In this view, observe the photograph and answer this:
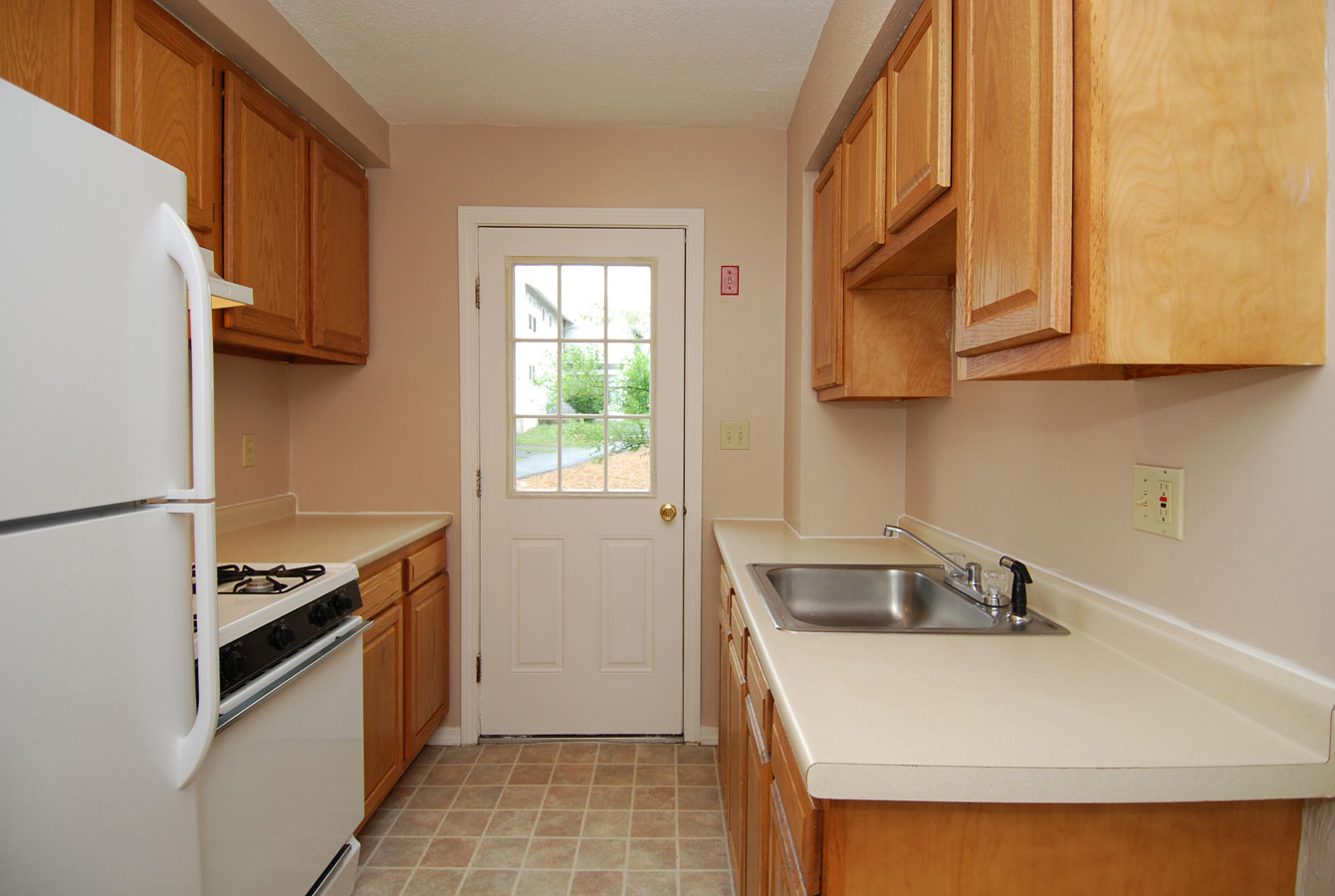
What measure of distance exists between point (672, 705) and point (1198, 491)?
2117mm

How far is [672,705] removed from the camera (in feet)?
9.00

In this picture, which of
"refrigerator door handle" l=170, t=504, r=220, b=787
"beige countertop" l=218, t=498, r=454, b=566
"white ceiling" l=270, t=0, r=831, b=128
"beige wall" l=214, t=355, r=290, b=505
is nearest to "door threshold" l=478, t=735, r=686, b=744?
"beige countertop" l=218, t=498, r=454, b=566

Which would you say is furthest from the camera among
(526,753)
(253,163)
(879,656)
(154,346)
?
(526,753)

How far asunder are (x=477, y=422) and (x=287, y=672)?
1419 millimetres

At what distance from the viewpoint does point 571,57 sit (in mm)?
2189

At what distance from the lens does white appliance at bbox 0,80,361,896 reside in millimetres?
730

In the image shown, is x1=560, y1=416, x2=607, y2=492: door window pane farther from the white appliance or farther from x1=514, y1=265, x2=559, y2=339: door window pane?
the white appliance

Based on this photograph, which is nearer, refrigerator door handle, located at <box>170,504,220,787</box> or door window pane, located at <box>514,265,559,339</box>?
refrigerator door handle, located at <box>170,504,220,787</box>

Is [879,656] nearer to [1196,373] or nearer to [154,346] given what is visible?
[1196,373]

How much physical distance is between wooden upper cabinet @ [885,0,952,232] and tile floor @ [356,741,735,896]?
6.03ft

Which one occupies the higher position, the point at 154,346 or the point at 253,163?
the point at 253,163

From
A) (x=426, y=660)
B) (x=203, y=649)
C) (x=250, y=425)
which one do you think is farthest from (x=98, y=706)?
(x=250, y=425)

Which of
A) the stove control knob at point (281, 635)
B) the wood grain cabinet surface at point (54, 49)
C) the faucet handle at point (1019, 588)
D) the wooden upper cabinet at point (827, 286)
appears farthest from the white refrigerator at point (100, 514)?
the wooden upper cabinet at point (827, 286)

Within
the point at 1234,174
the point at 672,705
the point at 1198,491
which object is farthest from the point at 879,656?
the point at 672,705
